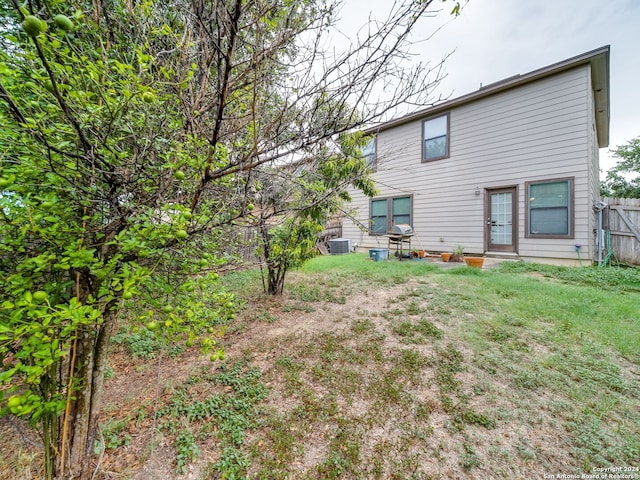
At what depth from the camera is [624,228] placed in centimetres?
577

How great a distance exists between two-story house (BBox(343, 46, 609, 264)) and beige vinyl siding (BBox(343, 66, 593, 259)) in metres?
0.02

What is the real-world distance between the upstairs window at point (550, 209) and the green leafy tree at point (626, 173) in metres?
14.8

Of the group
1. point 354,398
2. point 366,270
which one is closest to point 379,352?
point 354,398

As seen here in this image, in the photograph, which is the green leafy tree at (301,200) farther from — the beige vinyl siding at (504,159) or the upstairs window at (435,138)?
the upstairs window at (435,138)

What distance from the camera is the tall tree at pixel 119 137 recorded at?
2.66 ft

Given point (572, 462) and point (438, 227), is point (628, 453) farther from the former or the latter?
point (438, 227)

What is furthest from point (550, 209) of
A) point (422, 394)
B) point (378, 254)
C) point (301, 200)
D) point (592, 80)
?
point (301, 200)

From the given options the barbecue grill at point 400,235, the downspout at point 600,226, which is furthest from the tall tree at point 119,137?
the downspout at point 600,226

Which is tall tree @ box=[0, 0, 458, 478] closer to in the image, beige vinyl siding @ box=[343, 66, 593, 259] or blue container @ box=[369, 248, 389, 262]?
beige vinyl siding @ box=[343, 66, 593, 259]

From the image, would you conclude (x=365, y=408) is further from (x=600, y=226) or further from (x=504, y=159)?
(x=600, y=226)

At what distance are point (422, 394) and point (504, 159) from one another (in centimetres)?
710

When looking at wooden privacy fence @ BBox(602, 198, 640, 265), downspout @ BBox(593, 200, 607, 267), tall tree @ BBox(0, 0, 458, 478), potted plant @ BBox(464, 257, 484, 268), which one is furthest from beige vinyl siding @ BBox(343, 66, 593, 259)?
tall tree @ BBox(0, 0, 458, 478)

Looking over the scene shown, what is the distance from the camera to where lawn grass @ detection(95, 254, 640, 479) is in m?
1.44

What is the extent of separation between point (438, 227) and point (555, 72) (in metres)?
4.42
